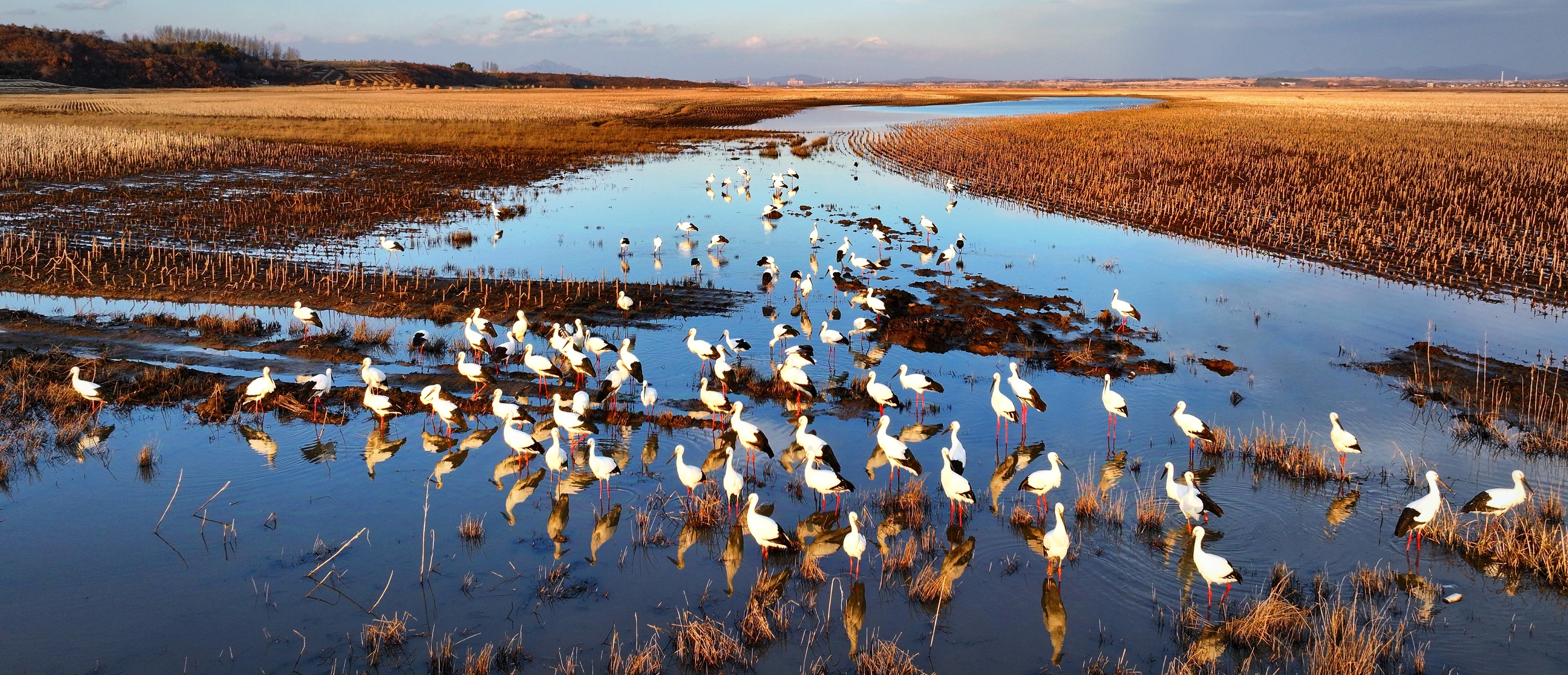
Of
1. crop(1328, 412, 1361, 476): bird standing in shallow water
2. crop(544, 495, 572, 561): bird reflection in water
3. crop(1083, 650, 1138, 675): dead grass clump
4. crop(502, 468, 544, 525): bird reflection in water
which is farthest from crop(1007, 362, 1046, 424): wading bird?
crop(502, 468, 544, 525): bird reflection in water

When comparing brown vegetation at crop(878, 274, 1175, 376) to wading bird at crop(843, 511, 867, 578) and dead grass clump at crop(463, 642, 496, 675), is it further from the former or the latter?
dead grass clump at crop(463, 642, 496, 675)

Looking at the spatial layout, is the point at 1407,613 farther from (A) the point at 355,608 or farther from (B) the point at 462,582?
(A) the point at 355,608

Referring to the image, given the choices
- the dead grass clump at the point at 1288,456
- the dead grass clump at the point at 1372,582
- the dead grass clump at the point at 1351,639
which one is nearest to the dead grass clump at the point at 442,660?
the dead grass clump at the point at 1351,639

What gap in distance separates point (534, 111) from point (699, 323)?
5969 cm

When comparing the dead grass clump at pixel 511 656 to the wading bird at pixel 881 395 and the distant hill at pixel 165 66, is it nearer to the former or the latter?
the wading bird at pixel 881 395

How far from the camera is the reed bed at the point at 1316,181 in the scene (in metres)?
21.8

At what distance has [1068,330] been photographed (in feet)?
53.3

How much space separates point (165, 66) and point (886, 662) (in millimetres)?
129417

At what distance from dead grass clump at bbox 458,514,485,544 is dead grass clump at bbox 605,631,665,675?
7.84 feet

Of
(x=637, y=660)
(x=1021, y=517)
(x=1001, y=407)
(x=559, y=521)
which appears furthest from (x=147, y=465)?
(x=1001, y=407)

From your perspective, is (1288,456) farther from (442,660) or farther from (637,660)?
(442,660)

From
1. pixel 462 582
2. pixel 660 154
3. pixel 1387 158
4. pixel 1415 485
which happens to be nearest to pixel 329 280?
pixel 462 582

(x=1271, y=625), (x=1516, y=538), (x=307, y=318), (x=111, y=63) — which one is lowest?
(x=1271, y=625)

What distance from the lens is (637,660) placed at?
698 centimetres
